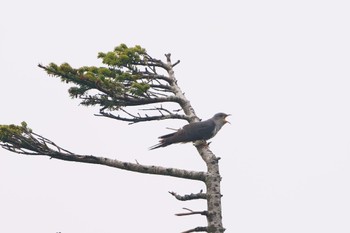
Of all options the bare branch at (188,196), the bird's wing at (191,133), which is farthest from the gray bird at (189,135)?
the bare branch at (188,196)

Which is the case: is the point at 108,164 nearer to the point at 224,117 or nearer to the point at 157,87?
the point at 157,87

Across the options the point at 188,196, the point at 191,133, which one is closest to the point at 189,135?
the point at 191,133

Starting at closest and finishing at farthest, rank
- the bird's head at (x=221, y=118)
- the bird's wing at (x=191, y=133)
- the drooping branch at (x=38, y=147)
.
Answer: the drooping branch at (x=38, y=147) → the bird's wing at (x=191, y=133) → the bird's head at (x=221, y=118)

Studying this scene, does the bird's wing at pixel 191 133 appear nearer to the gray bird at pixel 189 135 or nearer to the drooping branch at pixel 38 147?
the gray bird at pixel 189 135

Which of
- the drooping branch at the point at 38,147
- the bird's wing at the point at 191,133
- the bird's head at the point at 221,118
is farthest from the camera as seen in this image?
the bird's head at the point at 221,118

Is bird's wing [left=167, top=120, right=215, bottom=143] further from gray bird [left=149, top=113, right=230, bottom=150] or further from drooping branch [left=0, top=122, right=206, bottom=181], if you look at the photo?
drooping branch [left=0, top=122, right=206, bottom=181]

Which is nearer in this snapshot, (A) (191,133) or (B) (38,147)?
(B) (38,147)

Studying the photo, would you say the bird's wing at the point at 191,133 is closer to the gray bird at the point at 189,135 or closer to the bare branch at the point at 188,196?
the gray bird at the point at 189,135

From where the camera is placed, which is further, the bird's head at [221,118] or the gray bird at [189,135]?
the bird's head at [221,118]

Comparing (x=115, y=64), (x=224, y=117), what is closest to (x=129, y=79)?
(x=115, y=64)

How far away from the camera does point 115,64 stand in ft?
40.8

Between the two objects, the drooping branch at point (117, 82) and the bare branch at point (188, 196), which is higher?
the drooping branch at point (117, 82)

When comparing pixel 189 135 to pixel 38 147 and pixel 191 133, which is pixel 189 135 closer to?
pixel 191 133

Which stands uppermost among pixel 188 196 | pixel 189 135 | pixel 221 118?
pixel 221 118
